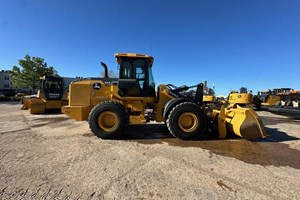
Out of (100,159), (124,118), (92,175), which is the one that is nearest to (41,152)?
(100,159)

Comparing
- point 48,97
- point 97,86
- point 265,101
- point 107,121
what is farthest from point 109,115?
point 265,101

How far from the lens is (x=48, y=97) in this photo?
45.5 feet

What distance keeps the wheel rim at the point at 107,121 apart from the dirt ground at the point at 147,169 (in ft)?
1.94

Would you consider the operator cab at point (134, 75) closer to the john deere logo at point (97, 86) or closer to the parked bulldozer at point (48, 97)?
the john deere logo at point (97, 86)

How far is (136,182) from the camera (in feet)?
10.2

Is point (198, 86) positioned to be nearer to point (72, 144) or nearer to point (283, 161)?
point (283, 161)

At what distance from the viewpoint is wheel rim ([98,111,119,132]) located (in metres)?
5.95

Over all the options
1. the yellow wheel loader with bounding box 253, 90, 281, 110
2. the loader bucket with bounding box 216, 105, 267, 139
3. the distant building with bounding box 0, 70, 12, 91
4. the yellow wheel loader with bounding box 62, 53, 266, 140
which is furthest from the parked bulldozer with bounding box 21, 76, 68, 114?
the distant building with bounding box 0, 70, 12, 91

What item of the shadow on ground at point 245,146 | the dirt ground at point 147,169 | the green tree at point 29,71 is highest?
the green tree at point 29,71

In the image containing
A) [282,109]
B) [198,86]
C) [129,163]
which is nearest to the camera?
[129,163]

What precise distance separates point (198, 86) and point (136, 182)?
443 centimetres

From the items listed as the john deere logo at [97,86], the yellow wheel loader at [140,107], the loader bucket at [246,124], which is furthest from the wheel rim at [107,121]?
the loader bucket at [246,124]

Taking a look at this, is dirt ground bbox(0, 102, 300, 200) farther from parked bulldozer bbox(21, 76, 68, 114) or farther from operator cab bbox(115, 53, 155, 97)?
parked bulldozer bbox(21, 76, 68, 114)

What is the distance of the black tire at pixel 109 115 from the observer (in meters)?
5.89
